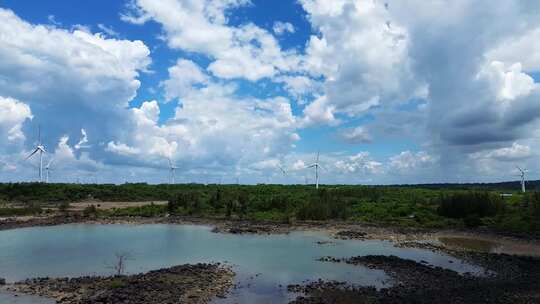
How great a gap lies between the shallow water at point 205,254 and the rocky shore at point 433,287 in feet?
3.87

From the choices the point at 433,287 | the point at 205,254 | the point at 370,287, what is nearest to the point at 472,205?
the point at 205,254

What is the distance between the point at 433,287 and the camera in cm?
2133

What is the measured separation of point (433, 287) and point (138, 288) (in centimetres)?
1248

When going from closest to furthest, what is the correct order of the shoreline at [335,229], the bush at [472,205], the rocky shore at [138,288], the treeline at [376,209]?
1. the rocky shore at [138,288]
2. the shoreline at [335,229]
3. the treeline at [376,209]
4. the bush at [472,205]

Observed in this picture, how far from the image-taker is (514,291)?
2042 cm

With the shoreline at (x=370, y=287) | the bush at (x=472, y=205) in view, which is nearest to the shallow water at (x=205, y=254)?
the shoreline at (x=370, y=287)

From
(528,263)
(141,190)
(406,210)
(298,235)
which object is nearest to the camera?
(528,263)

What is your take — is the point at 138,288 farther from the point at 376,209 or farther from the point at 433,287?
the point at 376,209

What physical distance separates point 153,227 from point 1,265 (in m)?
21.0

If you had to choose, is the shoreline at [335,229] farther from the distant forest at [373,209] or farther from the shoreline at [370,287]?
the shoreline at [370,287]

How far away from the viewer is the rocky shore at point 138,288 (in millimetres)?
18577

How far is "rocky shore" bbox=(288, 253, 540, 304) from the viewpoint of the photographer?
18.9 m

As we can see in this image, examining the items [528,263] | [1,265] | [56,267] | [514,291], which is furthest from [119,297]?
[528,263]

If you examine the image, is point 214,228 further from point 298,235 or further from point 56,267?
point 56,267
